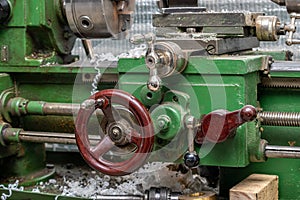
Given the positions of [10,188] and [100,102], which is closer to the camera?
[100,102]

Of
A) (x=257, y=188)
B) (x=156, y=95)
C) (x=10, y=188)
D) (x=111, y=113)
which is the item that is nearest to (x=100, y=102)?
(x=111, y=113)

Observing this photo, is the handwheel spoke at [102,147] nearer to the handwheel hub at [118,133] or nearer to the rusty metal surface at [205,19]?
the handwheel hub at [118,133]

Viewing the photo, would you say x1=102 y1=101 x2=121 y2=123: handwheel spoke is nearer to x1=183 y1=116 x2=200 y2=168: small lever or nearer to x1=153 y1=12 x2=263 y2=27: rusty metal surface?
x1=183 y1=116 x2=200 y2=168: small lever

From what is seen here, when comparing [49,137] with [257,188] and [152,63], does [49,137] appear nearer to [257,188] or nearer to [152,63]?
[152,63]

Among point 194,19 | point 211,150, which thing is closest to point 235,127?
point 211,150

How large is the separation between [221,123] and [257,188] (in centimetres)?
22

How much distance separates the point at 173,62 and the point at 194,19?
270mm

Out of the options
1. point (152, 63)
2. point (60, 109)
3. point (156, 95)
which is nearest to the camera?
point (152, 63)

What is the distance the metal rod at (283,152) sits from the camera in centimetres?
155

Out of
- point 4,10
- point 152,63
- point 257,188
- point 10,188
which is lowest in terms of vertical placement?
point 10,188

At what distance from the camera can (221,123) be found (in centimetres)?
151

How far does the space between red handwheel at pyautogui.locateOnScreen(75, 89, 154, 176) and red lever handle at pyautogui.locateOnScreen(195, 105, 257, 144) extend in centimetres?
14

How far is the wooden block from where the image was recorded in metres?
1.56

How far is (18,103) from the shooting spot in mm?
1926
